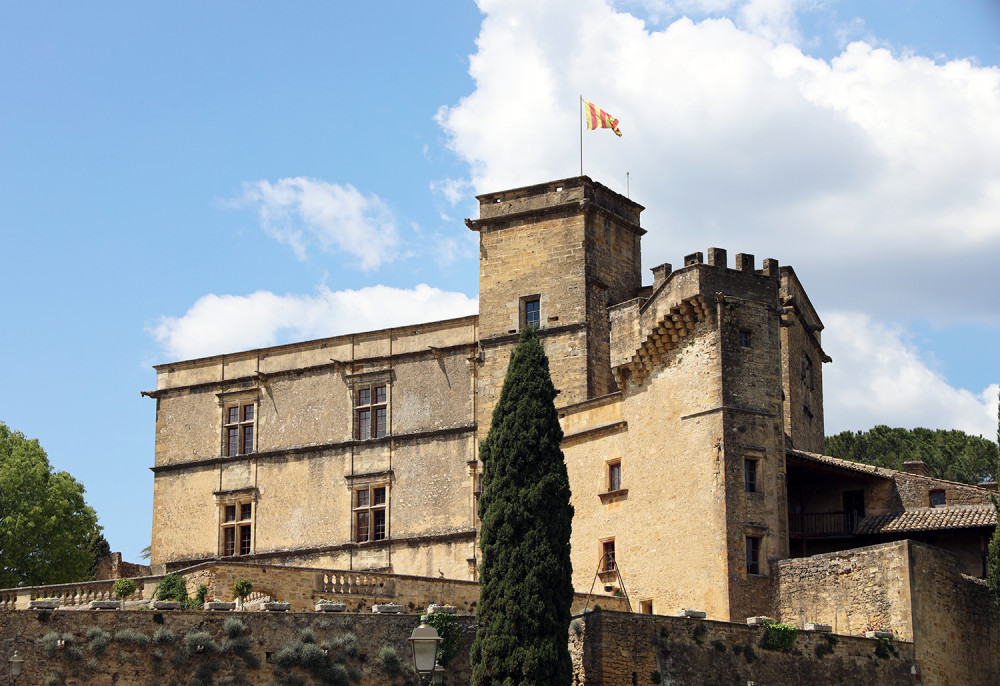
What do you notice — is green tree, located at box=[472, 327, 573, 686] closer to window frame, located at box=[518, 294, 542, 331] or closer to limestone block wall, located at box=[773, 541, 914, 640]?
limestone block wall, located at box=[773, 541, 914, 640]

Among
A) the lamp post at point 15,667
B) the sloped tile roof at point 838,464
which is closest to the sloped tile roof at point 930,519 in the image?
the sloped tile roof at point 838,464

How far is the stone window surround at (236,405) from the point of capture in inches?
1964

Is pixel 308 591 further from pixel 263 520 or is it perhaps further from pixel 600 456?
pixel 263 520

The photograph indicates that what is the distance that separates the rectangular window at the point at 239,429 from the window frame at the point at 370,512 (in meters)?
4.89

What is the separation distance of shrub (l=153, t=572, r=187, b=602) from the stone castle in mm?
9527

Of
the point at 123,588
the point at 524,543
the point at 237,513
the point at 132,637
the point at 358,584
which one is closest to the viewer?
the point at 132,637

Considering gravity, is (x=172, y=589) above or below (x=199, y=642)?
above

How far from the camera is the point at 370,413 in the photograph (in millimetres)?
47969

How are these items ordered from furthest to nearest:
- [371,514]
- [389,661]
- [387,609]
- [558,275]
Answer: [371,514] → [558,275] → [387,609] → [389,661]

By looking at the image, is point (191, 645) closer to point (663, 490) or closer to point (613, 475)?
point (663, 490)

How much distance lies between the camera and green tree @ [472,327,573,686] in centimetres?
2870

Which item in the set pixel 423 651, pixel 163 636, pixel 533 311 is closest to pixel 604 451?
pixel 533 311

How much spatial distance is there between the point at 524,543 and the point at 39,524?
87.5ft

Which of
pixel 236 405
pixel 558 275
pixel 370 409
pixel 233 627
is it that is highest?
pixel 558 275
